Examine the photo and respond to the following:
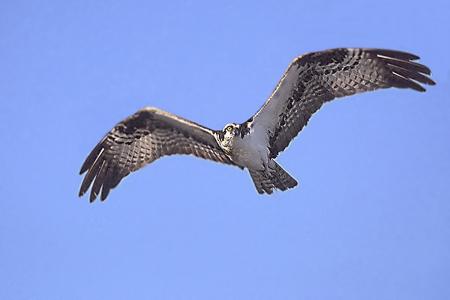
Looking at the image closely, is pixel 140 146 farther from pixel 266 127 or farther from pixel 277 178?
A: pixel 277 178

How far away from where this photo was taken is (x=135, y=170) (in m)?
14.4

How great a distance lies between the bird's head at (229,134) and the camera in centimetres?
1266

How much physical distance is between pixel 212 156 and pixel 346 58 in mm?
3073

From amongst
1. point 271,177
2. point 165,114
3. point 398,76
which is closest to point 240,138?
point 271,177

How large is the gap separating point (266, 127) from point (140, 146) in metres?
2.59

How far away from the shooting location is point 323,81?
12.9 m

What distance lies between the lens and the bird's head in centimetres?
1266

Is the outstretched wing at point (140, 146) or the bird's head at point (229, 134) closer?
the bird's head at point (229, 134)

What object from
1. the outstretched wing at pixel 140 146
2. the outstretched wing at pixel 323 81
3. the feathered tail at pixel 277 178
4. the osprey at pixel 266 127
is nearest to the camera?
the outstretched wing at pixel 323 81

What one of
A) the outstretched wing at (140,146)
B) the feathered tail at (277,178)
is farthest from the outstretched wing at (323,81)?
the outstretched wing at (140,146)

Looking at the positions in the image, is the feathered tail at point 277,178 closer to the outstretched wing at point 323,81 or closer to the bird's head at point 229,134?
the outstretched wing at point 323,81

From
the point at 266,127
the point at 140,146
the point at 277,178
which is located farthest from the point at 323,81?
the point at 140,146

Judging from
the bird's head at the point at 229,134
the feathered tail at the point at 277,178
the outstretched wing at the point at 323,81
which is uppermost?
the outstretched wing at the point at 323,81

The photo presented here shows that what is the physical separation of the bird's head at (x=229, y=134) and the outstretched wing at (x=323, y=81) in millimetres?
458
